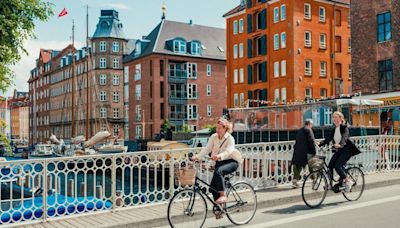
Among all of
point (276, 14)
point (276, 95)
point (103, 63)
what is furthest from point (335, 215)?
point (103, 63)

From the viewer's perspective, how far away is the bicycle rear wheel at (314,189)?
9.52m

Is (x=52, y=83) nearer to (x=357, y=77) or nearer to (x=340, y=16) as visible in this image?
(x=340, y=16)

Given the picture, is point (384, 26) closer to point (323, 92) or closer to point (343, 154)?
point (323, 92)

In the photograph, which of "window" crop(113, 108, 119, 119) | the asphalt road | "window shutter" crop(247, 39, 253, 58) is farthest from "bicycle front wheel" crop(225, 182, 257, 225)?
"window" crop(113, 108, 119, 119)

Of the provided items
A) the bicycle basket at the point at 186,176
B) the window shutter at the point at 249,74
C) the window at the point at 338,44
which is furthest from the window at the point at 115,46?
the bicycle basket at the point at 186,176

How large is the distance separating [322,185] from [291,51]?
126 feet

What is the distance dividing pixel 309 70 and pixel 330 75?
319 cm

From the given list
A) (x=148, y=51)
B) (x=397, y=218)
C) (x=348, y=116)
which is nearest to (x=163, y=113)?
(x=148, y=51)

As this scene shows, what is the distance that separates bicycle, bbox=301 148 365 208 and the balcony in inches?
2113

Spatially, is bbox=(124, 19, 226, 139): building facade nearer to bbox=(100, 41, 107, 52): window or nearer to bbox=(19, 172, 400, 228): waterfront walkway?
bbox=(100, 41, 107, 52): window

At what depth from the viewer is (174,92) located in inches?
2500

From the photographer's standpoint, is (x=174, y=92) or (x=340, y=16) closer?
(x=340, y=16)

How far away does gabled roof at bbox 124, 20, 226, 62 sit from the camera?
6459cm

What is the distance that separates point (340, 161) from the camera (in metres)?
10.2
